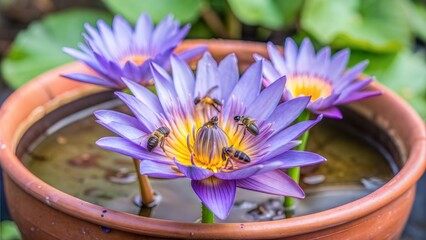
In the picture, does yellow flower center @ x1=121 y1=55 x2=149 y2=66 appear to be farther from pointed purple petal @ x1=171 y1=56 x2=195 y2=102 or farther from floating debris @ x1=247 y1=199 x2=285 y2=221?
floating debris @ x1=247 y1=199 x2=285 y2=221

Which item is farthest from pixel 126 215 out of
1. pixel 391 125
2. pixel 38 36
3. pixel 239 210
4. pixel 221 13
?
pixel 221 13

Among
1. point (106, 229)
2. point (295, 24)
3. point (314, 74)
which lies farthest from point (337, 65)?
point (295, 24)

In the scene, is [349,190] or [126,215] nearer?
[126,215]

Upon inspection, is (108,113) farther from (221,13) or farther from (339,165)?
(221,13)

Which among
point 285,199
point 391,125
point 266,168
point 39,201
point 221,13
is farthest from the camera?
point 221,13

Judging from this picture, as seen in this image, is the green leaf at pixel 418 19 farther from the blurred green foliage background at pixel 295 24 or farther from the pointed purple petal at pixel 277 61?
the pointed purple petal at pixel 277 61

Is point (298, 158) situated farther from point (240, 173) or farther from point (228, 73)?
point (228, 73)
